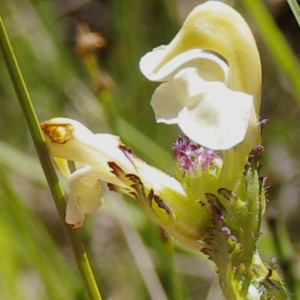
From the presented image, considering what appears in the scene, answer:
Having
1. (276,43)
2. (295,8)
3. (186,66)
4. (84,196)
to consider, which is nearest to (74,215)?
(84,196)

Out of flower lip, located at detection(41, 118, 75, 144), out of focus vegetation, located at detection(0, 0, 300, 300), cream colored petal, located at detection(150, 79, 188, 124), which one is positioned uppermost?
cream colored petal, located at detection(150, 79, 188, 124)

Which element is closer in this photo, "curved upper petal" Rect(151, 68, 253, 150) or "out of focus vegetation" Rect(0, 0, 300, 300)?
"curved upper petal" Rect(151, 68, 253, 150)

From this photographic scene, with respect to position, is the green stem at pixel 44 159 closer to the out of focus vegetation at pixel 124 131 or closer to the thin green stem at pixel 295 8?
the thin green stem at pixel 295 8

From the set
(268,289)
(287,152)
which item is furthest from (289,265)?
(287,152)

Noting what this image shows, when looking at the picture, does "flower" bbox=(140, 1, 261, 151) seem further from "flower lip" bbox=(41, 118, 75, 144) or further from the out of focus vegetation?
the out of focus vegetation

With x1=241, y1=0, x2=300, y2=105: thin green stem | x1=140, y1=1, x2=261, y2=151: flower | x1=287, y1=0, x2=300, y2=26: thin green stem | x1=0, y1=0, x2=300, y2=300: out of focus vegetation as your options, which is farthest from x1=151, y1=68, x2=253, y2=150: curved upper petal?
x1=0, y1=0, x2=300, y2=300: out of focus vegetation

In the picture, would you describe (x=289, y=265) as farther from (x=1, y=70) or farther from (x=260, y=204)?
(x=1, y=70)
